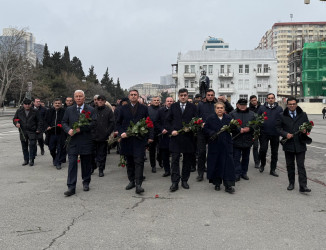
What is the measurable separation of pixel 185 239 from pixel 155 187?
2.71m

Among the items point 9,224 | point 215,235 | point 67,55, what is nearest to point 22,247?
point 9,224

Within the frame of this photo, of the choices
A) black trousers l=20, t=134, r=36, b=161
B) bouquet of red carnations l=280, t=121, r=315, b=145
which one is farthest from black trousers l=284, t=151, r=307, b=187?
black trousers l=20, t=134, r=36, b=161

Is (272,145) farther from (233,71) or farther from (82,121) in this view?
(233,71)

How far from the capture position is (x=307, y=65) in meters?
67.4

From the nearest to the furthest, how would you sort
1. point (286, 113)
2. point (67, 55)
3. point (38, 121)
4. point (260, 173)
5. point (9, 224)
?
point (9, 224), point (286, 113), point (260, 173), point (38, 121), point (67, 55)

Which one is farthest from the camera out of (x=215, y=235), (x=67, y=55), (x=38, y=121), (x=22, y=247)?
(x=67, y=55)

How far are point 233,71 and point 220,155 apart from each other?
217 ft

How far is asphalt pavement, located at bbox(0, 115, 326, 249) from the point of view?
3.79 metres

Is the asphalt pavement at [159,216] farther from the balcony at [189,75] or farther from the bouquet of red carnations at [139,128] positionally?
the balcony at [189,75]

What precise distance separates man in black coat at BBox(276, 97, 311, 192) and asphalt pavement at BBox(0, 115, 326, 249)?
36 centimetres

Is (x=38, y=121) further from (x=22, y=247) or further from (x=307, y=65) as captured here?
(x=307, y=65)

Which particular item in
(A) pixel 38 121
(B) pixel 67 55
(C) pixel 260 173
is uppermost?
(B) pixel 67 55

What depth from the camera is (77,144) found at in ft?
19.7

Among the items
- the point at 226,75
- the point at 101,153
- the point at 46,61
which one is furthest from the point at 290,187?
the point at 46,61
